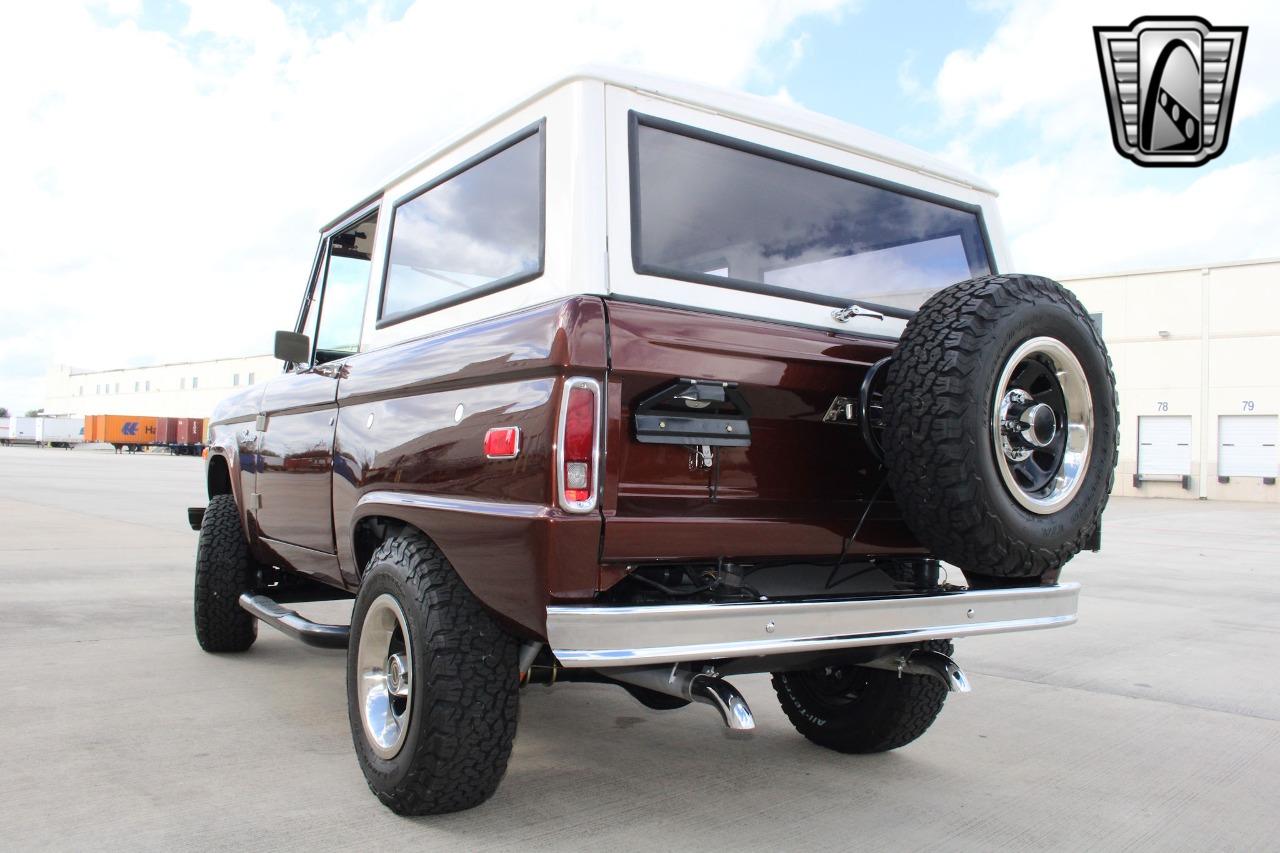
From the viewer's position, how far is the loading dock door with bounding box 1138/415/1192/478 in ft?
102

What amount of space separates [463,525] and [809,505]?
1031mm

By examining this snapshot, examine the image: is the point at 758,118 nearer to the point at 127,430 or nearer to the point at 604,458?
the point at 604,458

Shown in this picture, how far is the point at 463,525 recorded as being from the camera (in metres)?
2.73

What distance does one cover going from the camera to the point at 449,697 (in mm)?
2693

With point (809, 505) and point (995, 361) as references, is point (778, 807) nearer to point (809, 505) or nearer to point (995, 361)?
point (809, 505)

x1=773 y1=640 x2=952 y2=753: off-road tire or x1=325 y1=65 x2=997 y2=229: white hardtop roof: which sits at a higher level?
x1=325 y1=65 x2=997 y2=229: white hardtop roof

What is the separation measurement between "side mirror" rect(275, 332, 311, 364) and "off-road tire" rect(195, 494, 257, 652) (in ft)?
3.62

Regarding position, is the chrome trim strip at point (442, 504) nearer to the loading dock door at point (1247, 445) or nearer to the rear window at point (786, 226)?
the rear window at point (786, 226)

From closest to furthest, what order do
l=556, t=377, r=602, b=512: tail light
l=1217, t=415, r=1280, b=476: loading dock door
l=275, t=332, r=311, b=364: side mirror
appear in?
l=556, t=377, r=602, b=512: tail light, l=275, t=332, r=311, b=364: side mirror, l=1217, t=415, r=1280, b=476: loading dock door

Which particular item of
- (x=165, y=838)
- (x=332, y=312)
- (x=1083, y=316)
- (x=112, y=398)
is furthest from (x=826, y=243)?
(x=112, y=398)

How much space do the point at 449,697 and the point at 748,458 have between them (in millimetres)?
1059

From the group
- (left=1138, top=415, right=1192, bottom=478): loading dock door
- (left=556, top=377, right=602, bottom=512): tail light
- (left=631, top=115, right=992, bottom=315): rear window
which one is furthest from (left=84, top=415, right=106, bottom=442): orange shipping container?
(left=556, top=377, right=602, bottom=512): tail light

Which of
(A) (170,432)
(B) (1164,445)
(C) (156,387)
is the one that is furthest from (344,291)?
(C) (156,387)

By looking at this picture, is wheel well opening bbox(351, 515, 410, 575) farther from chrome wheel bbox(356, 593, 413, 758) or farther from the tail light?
the tail light
